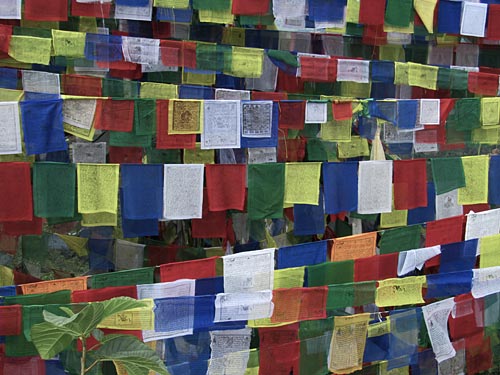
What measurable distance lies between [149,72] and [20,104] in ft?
7.91

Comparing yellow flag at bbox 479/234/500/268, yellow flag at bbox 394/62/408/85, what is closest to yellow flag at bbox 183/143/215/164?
yellow flag at bbox 394/62/408/85

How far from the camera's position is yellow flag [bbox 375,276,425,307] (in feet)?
18.4

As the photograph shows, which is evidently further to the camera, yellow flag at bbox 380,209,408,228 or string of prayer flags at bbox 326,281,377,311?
yellow flag at bbox 380,209,408,228

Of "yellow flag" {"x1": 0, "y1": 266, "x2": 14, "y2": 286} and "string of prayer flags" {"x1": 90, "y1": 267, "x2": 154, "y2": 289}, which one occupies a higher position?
"string of prayer flags" {"x1": 90, "y1": 267, "x2": 154, "y2": 289}

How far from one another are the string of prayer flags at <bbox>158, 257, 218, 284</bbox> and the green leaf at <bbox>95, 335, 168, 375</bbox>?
105cm

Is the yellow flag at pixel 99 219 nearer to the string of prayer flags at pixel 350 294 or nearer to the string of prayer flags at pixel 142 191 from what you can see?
the string of prayer flags at pixel 142 191

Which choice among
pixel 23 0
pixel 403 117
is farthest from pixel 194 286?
pixel 23 0

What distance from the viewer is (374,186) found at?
19.2ft

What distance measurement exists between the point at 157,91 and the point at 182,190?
1331 mm

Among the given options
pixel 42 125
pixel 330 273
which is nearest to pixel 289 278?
pixel 330 273

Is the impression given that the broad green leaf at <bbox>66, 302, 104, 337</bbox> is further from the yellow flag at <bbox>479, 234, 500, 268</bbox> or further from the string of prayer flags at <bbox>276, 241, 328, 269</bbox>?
the yellow flag at <bbox>479, 234, 500, 268</bbox>

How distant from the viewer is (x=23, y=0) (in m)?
6.41

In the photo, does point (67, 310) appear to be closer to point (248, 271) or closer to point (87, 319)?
point (87, 319)

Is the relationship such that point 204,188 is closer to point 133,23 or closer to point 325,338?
point 325,338
